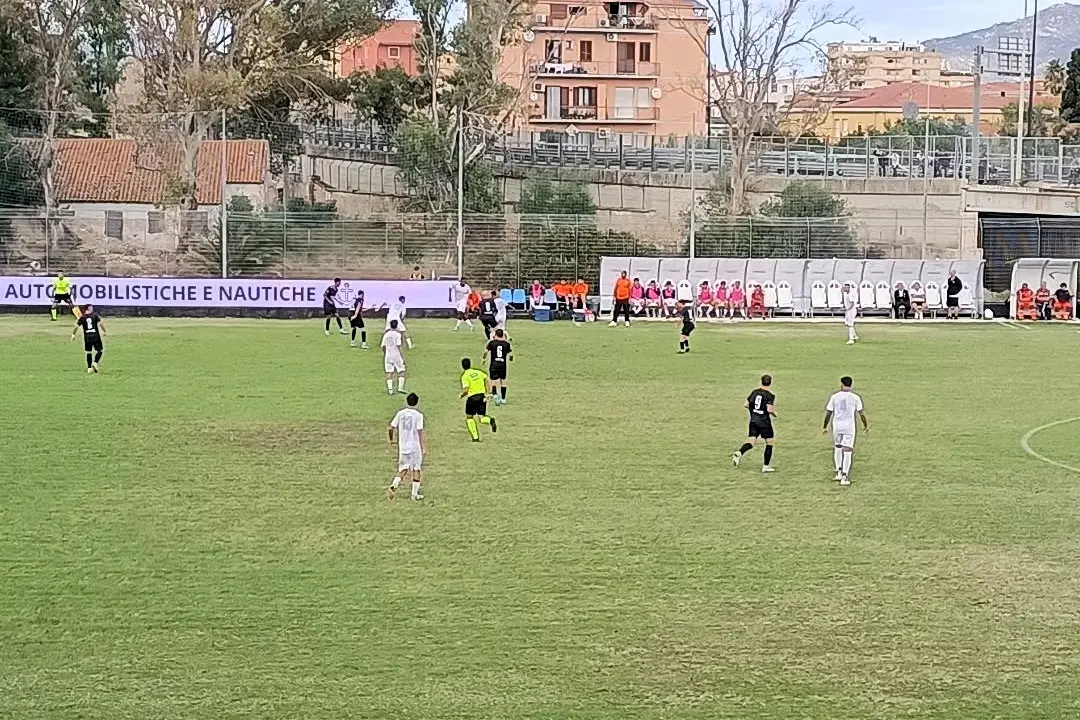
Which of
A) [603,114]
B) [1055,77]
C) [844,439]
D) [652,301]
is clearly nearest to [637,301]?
[652,301]

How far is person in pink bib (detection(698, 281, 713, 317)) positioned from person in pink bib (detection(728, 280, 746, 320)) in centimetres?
67

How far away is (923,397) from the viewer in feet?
90.5

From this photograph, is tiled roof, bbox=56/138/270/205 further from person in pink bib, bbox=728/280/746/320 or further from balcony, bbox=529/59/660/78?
balcony, bbox=529/59/660/78

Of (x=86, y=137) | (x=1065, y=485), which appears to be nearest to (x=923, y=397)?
(x=1065, y=485)

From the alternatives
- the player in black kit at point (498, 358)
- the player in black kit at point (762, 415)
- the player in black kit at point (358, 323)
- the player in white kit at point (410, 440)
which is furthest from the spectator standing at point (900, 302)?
the player in white kit at point (410, 440)

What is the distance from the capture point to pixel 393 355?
2645 cm

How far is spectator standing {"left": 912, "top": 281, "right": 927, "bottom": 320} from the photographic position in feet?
157

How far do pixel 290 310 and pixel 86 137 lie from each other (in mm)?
28575

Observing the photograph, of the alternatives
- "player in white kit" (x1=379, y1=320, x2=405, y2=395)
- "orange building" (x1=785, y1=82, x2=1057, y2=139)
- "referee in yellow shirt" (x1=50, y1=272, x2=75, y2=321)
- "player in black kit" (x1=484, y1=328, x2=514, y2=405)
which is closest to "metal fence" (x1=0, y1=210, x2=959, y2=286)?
"referee in yellow shirt" (x1=50, y1=272, x2=75, y2=321)

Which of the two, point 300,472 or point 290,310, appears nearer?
point 300,472

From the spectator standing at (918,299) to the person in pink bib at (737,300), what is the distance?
5.72 m

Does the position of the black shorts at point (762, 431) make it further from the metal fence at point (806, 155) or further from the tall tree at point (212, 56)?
the tall tree at point (212, 56)

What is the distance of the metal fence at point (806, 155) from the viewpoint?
5538 centimetres

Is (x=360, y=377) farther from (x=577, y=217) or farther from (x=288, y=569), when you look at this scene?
(x=577, y=217)
